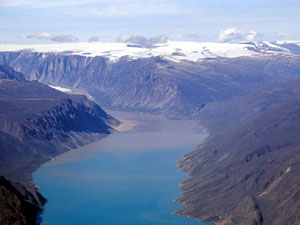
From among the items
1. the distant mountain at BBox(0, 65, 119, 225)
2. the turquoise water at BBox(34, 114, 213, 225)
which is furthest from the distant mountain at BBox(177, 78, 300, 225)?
the distant mountain at BBox(0, 65, 119, 225)

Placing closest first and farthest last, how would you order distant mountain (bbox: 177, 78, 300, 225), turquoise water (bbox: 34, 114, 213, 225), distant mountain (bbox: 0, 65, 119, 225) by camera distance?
distant mountain (bbox: 177, 78, 300, 225) → turquoise water (bbox: 34, 114, 213, 225) → distant mountain (bbox: 0, 65, 119, 225)

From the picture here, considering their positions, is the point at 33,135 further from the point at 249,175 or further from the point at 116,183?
the point at 249,175

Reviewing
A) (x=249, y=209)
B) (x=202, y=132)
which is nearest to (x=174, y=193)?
(x=249, y=209)

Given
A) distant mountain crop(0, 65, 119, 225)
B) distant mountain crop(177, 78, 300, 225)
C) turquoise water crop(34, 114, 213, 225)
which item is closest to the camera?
distant mountain crop(177, 78, 300, 225)

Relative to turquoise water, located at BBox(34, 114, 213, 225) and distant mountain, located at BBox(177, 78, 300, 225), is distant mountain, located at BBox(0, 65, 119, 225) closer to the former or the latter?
turquoise water, located at BBox(34, 114, 213, 225)

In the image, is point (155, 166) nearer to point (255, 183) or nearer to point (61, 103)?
point (255, 183)

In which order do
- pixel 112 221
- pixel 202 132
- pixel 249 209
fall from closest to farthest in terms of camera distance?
pixel 249 209 < pixel 112 221 < pixel 202 132

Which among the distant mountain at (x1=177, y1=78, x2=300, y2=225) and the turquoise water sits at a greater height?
the distant mountain at (x1=177, y1=78, x2=300, y2=225)
